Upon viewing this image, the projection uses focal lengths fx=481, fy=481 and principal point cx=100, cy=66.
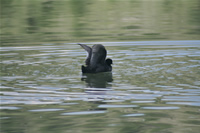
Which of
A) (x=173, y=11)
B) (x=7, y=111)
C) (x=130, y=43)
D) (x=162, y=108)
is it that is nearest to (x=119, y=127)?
(x=162, y=108)

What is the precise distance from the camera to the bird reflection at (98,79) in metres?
9.84

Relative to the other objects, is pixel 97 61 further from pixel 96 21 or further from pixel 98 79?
pixel 96 21

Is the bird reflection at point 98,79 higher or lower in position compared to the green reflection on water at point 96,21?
lower

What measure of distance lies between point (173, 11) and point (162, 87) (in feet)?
61.1

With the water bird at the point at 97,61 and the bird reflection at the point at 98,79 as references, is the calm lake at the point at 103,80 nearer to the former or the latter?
the bird reflection at the point at 98,79

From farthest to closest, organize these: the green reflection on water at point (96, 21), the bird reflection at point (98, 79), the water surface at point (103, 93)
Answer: the green reflection on water at point (96, 21)
the bird reflection at point (98, 79)
the water surface at point (103, 93)

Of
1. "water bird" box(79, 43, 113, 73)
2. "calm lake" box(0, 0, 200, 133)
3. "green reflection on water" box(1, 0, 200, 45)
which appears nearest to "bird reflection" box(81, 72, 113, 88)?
"calm lake" box(0, 0, 200, 133)

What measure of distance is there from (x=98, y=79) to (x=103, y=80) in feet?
0.78

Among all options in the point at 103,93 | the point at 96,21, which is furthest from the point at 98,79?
the point at 96,21

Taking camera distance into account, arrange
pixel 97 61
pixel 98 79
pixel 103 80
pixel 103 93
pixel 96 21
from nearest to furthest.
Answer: pixel 103 93 < pixel 103 80 < pixel 98 79 < pixel 97 61 < pixel 96 21

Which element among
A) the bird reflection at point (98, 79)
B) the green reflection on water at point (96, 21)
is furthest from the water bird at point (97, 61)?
the green reflection on water at point (96, 21)

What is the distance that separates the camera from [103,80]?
10.4 meters

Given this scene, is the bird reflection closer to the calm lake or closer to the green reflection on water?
the calm lake

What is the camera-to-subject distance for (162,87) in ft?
30.2
